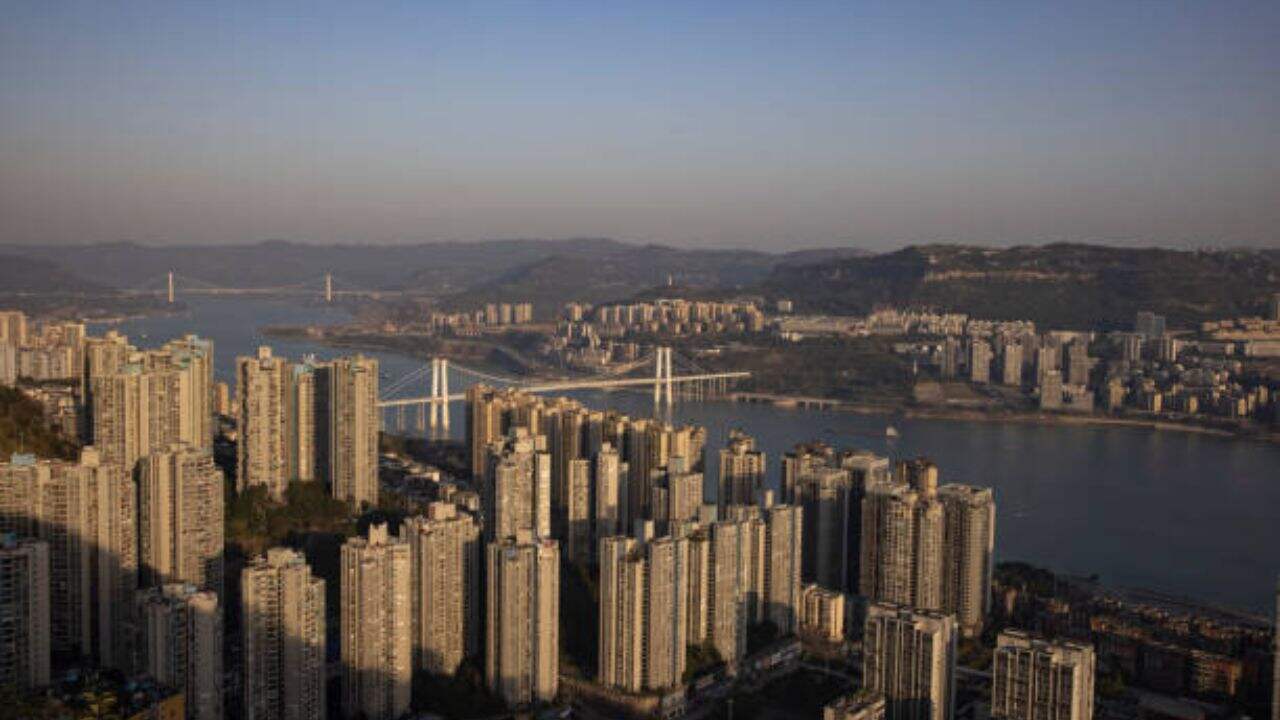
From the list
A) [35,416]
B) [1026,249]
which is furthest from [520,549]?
[1026,249]

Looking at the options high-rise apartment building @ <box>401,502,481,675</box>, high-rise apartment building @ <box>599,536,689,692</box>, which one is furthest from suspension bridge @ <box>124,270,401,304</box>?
high-rise apartment building @ <box>599,536,689,692</box>

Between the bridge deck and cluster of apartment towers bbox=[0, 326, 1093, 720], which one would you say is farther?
the bridge deck

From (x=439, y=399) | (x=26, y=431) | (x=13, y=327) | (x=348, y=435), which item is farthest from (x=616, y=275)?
(x=26, y=431)

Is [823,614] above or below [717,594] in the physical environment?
below

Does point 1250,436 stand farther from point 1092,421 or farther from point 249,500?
point 249,500

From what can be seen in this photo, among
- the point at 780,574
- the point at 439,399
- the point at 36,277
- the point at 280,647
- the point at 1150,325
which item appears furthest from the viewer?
the point at 1150,325

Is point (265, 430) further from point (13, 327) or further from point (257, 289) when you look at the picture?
point (257, 289)

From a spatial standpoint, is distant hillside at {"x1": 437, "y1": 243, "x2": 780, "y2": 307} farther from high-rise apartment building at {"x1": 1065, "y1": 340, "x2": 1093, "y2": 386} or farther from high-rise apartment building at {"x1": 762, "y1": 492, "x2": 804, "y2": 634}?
high-rise apartment building at {"x1": 762, "y1": 492, "x2": 804, "y2": 634}
